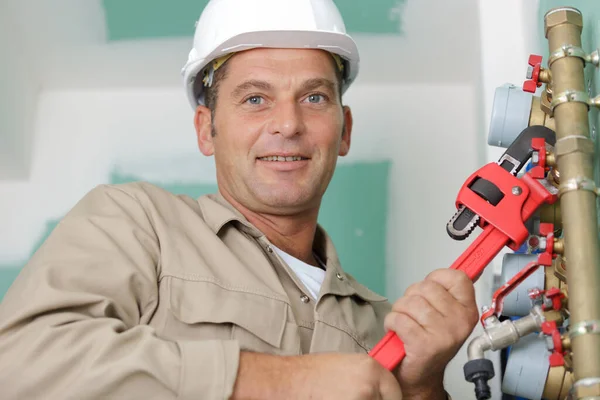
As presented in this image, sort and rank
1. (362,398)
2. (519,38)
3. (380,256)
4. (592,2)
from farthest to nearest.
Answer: (380,256) → (519,38) → (592,2) → (362,398)

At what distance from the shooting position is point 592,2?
122 centimetres

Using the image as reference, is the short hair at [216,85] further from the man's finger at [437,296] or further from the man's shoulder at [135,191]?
the man's finger at [437,296]

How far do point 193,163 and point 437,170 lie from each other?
690 mm

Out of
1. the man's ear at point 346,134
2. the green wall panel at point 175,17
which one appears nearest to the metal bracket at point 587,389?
the man's ear at point 346,134

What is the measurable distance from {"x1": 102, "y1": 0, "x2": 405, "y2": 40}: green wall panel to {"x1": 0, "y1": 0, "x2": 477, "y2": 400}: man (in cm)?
36

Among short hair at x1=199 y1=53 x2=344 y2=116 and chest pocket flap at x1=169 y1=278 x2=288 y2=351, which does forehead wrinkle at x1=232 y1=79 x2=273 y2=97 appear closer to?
short hair at x1=199 y1=53 x2=344 y2=116

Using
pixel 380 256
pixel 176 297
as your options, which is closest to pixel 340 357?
pixel 176 297

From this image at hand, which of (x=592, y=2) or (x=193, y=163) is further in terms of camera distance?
(x=193, y=163)

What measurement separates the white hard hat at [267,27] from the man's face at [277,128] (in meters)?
0.02

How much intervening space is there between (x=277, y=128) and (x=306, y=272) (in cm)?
30

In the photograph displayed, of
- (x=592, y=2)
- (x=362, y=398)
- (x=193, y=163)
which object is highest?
(x=592, y=2)

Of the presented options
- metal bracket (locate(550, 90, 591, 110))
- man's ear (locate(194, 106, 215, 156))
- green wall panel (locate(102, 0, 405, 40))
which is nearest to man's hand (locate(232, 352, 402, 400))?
metal bracket (locate(550, 90, 591, 110))

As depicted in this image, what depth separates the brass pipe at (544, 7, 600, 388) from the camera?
1.00m

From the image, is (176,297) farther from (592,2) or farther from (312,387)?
(592,2)
